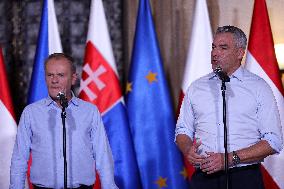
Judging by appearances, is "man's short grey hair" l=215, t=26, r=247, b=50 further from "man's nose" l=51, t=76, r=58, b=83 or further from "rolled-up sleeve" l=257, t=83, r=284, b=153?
"man's nose" l=51, t=76, r=58, b=83

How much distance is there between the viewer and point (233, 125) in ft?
9.32

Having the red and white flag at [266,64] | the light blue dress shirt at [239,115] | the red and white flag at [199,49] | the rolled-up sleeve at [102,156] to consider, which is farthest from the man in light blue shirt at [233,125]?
the red and white flag at [199,49]

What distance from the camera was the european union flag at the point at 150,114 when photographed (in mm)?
4258

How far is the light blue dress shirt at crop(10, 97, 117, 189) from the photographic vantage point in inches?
118

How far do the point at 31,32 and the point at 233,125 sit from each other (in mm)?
2593

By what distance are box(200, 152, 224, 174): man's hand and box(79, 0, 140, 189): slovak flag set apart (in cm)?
157

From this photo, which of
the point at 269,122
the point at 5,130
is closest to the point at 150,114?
the point at 5,130

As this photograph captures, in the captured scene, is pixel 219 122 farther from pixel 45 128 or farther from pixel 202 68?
pixel 202 68

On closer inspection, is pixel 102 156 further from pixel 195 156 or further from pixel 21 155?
pixel 195 156

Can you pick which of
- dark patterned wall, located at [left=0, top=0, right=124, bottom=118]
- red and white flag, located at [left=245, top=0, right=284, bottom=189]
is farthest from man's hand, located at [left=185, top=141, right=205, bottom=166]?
dark patterned wall, located at [left=0, top=0, right=124, bottom=118]

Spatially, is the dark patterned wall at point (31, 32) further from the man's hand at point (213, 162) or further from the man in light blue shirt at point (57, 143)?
the man's hand at point (213, 162)

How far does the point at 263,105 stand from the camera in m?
2.82

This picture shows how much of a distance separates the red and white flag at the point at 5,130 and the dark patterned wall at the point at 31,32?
0.54 metres

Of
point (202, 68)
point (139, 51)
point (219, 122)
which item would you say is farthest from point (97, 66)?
point (219, 122)
